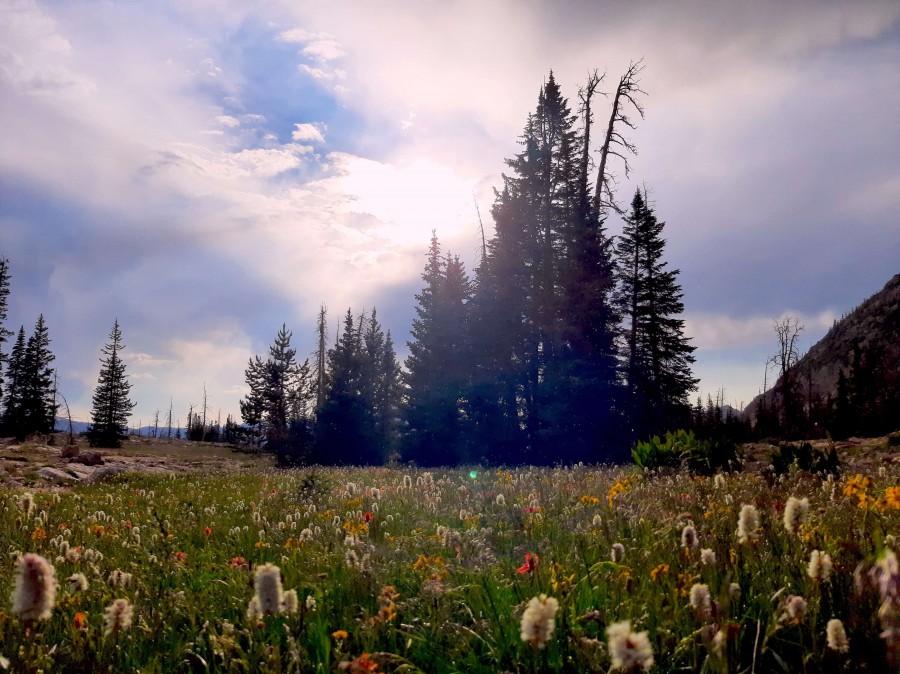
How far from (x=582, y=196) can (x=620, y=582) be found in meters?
28.8

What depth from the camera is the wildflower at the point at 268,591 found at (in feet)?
6.23

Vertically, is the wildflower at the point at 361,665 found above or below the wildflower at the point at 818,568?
below

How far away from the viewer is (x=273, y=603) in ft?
6.27

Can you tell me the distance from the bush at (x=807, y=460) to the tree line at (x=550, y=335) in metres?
15.6

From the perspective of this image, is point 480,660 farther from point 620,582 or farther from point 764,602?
point 764,602

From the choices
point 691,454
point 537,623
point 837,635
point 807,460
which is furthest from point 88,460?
point 837,635

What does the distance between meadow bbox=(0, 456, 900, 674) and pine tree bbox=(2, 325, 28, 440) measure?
7387 centimetres

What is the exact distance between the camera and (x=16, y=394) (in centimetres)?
7138

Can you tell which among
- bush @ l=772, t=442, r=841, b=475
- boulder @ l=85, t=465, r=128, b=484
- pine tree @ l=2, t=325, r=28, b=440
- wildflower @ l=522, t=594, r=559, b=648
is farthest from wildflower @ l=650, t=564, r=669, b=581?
pine tree @ l=2, t=325, r=28, b=440

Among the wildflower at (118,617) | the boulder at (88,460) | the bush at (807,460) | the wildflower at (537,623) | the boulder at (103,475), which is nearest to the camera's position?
the wildflower at (537,623)

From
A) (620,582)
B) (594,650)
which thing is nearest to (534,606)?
(594,650)

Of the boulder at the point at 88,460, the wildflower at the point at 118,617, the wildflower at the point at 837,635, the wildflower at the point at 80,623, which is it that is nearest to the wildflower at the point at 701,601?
the wildflower at the point at 837,635

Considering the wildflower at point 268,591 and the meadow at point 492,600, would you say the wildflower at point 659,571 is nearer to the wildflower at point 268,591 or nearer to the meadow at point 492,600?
the meadow at point 492,600

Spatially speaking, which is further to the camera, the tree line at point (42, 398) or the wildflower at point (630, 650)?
the tree line at point (42, 398)
